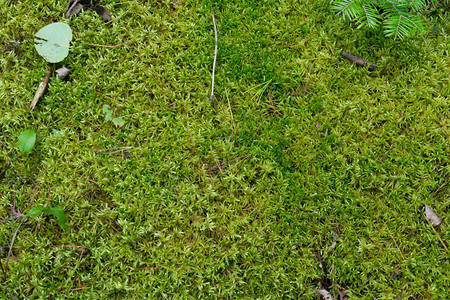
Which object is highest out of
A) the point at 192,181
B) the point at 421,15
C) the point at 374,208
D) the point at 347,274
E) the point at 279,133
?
the point at 421,15

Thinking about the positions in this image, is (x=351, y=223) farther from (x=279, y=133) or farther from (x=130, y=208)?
(x=130, y=208)

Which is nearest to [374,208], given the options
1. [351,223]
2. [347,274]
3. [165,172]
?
[351,223]

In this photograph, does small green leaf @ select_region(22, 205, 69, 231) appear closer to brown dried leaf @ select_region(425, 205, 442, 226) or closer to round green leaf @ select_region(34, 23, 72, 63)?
round green leaf @ select_region(34, 23, 72, 63)

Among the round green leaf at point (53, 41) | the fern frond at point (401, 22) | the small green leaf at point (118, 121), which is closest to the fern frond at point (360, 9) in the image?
the fern frond at point (401, 22)

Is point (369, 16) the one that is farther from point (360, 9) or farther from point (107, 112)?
point (107, 112)

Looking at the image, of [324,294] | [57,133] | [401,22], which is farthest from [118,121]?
[401,22]

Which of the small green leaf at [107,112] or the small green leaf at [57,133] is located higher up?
the small green leaf at [107,112]

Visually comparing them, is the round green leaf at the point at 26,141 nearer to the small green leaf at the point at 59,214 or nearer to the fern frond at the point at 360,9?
the small green leaf at the point at 59,214
